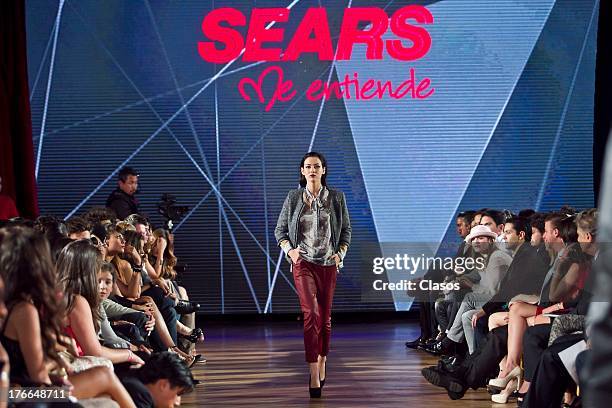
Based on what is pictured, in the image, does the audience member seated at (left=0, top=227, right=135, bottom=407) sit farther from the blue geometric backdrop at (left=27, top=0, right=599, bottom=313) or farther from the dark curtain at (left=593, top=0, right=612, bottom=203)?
the dark curtain at (left=593, top=0, right=612, bottom=203)

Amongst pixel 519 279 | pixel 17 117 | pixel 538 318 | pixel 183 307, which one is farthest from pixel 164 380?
pixel 17 117

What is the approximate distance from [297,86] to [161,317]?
3.98 m

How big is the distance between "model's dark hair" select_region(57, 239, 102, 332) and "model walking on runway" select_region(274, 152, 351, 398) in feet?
6.25

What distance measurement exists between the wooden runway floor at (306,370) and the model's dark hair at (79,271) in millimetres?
1610

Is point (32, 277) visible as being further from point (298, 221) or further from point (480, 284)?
point (480, 284)

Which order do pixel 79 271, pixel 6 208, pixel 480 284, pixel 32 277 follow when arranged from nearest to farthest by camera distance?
1. pixel 32 277
2. pixel 79 271
3. pixel 480 284
4. pixel 6 208

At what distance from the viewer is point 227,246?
9.39 metres

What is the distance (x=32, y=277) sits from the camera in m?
2.70

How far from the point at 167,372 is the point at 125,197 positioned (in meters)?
4.69

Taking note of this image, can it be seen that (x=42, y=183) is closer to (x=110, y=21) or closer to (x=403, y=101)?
(x=110, y=21)

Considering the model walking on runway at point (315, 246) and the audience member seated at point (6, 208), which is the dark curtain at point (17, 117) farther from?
the model walking on runway at point (315, 246)

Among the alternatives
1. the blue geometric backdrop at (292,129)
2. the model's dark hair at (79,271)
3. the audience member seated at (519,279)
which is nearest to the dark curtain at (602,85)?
the blue geometric backdrop at (292,129)

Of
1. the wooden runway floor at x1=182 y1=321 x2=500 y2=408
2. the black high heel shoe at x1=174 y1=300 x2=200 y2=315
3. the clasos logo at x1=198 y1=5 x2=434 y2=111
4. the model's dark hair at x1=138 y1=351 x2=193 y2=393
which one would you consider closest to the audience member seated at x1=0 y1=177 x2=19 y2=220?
the black high heel shoe at x1=174 y1=300 x2=200 y2=315

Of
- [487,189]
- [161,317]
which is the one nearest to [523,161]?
[487,189]
